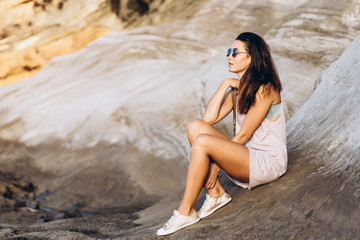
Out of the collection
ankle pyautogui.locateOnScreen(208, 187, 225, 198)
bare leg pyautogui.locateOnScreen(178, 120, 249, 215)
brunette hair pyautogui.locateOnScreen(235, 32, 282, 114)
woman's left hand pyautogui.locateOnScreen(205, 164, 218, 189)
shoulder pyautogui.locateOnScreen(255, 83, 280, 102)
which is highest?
brunette hair pyautogui.locateOnScreen(235, 32, 282, 114)

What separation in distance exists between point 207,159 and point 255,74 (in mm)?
655

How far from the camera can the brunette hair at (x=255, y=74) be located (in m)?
2.84

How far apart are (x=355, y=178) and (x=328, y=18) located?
4.62m

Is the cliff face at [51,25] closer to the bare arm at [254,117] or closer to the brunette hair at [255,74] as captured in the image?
the brunette hair at [255,74]

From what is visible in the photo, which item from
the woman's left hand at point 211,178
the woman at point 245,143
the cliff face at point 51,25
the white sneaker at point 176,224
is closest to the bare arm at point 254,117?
the woman at point 245,143

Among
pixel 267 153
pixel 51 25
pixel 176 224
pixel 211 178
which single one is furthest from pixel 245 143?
pixel 51 25

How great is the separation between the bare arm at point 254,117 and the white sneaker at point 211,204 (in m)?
0.41

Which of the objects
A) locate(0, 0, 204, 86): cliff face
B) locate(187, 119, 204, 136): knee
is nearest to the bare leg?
locate(187, 119, 204, 136): knee

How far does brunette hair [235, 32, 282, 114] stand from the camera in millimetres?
2836

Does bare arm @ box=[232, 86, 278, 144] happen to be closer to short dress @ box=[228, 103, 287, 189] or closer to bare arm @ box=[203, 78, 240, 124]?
short dress @ box=[228, 103, 287, 189]

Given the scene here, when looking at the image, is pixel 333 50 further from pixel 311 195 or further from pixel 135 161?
pixel 311 195

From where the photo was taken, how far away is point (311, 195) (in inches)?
96.7

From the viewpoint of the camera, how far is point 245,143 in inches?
116

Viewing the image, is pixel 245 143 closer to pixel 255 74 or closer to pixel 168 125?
pixel 255 74
